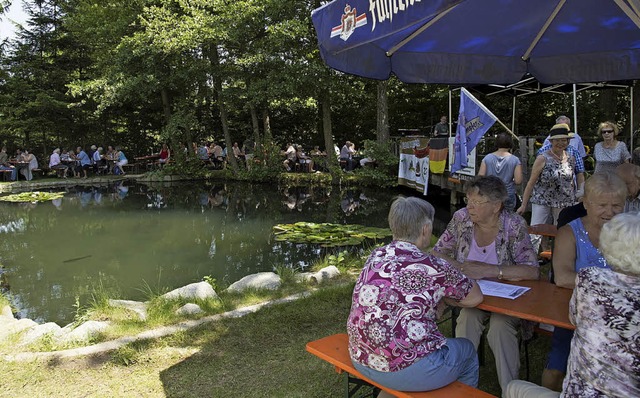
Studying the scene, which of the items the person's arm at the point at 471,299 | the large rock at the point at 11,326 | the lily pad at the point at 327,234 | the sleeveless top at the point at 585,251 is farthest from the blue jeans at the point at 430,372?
the lily pad at the point at 327,234

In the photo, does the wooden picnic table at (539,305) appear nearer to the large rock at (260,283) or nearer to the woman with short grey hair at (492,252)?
the woman with short grey hair at (492,252)

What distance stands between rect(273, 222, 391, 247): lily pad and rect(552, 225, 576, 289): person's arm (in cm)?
568

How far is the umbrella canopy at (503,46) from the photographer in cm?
297

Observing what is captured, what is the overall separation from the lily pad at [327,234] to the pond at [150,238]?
19 centimetres

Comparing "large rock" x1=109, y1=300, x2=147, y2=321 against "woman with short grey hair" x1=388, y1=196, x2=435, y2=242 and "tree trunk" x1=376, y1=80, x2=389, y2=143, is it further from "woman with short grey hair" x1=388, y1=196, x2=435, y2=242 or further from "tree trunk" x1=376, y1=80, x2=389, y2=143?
"tree trunk" x1=376, y1=80, x2=389, y2=143

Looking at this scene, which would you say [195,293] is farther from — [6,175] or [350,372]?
[6,175]

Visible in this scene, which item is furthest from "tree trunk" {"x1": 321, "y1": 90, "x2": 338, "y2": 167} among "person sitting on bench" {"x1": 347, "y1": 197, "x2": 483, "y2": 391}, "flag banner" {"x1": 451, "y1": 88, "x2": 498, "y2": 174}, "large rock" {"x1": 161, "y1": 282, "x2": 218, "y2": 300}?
"person sitting on bench" {"x1": 347, "y1": 197, "x2": 483, "y2": 391}

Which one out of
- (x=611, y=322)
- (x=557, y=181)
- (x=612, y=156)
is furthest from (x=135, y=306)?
(x=612, y=156)

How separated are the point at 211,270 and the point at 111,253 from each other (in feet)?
7.53

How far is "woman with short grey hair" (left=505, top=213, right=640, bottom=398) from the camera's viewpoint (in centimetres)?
156

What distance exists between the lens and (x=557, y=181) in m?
4.83

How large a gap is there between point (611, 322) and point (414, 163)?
451 inches

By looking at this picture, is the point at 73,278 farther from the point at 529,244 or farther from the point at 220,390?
the point at 529,244

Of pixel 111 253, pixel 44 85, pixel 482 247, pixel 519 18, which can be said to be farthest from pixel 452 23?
pixel 44 85
